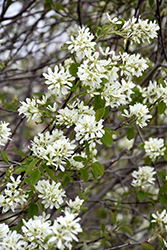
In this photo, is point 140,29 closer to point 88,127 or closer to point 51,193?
point 88,127

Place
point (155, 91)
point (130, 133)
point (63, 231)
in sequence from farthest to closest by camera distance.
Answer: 1. point (155, 91)
2. point (130, 133)
3. point (63, 231)

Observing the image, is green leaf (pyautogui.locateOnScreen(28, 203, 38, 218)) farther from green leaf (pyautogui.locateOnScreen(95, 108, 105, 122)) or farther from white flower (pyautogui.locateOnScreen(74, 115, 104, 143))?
green leaf (pyautogui.locateOnScreen(95, 108, 105, 122))

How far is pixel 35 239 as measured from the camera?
129 centimetres

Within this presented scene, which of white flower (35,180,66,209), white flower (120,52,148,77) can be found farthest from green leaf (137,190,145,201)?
white flower (120,52,148,77)

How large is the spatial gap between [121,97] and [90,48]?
1.01 feet

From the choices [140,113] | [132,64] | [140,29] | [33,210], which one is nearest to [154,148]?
[140,113]

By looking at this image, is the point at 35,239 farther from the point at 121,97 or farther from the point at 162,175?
the point at 162,175

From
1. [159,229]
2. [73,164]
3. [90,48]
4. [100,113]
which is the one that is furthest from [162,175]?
[90,48]

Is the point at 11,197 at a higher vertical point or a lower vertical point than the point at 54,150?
lower

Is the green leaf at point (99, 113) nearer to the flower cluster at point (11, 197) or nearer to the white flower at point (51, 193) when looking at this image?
the white flower at point (51, 193)

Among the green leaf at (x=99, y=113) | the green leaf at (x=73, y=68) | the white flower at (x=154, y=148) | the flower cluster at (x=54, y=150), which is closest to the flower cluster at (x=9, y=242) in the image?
the flower cluster at (x=54, y=150)

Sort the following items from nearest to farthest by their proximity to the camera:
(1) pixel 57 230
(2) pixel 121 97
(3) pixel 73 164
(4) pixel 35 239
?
(1) pixel 57 230, (4) pixel 35 239, (2) pixel 121 97, (3) pixel 73 164

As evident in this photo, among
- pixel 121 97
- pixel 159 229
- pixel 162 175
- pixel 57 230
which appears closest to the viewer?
pixel 57 230

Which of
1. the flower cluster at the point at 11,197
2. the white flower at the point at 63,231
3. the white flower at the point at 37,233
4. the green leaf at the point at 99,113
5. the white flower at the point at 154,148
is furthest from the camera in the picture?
the white flower at the point at 154,148
